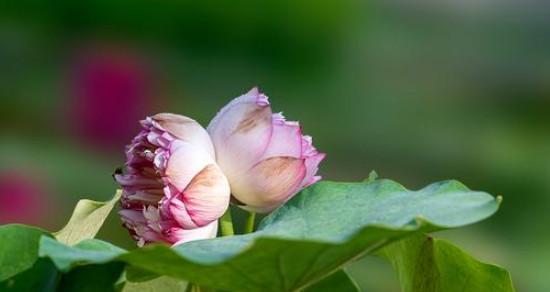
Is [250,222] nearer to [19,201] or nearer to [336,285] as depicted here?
[336,285]

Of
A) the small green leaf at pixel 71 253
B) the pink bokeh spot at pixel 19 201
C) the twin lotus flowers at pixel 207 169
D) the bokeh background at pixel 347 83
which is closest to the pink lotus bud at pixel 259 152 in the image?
the twin lotus flowers at pixel 207 169

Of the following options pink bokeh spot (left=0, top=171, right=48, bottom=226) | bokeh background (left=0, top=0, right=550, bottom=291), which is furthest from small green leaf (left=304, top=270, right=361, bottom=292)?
bokeh background (left=0, top=0, right=550, bottom=291)

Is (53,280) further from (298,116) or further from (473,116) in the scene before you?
(473,116)

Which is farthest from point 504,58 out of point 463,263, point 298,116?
point 463,263

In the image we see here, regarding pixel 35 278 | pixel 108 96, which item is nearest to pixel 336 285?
pixel 35 278

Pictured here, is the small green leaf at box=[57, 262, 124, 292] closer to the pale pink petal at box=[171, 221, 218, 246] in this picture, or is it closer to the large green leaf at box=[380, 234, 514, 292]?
the pale pink petal at box=[171, 221, 218, 246]

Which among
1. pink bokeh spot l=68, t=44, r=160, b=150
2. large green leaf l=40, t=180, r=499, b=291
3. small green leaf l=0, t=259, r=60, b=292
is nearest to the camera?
large green leaf l=40, t=180, r=499, b=291

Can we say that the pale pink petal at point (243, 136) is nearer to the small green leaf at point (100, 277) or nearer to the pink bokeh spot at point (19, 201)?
the small green leaf at point (100, 277)

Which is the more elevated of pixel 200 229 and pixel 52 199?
pixel 200 229
